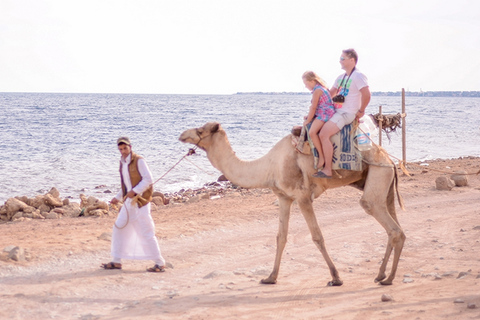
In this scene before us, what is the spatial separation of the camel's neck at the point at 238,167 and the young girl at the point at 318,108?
0.77 metres

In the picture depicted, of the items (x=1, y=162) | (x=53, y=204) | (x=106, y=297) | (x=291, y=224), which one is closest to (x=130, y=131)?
(x=1, y=162)

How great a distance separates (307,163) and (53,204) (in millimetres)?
10884

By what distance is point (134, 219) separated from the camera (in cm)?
915

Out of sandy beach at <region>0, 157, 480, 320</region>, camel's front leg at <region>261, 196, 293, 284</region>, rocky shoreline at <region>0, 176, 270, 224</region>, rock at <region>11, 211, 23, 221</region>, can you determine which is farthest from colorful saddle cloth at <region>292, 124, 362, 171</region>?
rock at <region>11, 211, 23, 221</region>

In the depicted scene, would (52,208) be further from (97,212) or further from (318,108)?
(318,108)

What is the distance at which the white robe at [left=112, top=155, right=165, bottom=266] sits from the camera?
909 cm

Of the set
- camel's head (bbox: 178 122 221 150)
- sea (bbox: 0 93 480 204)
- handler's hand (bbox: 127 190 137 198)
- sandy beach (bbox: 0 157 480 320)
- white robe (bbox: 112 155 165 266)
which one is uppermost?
camel's head (bbox: 178 122 221 150)

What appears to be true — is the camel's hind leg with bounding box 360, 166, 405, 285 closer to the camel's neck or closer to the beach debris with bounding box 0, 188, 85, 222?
the camel's neck

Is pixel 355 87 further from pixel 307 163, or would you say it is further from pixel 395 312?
pixel 395 312

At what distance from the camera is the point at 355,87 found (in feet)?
26.6

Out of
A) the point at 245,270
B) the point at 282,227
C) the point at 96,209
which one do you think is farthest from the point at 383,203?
the point at 96,209

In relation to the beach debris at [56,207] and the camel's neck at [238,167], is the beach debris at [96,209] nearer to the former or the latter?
the beach debris at [56,207]

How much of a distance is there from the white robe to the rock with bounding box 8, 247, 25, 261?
1.59 metres

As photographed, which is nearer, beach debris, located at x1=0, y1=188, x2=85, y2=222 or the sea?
beach debris, located at x1=0, y1=188, x2=85, y2=222
